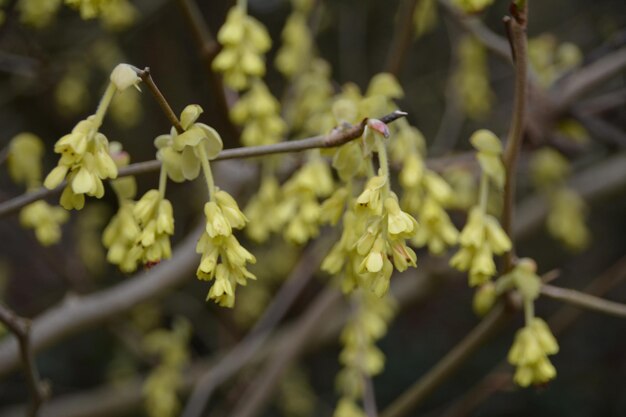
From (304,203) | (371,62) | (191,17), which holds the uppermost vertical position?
(371,62)

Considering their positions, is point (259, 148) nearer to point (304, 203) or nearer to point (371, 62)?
point (304, 203)

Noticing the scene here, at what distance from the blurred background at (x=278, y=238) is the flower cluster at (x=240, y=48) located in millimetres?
1164

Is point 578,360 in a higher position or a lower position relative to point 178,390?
higher

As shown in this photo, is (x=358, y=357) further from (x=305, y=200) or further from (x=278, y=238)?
(x=278, y=238)

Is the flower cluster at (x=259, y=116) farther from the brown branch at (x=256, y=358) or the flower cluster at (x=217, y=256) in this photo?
the brown branch at (x=256, y=358)

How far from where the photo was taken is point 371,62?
3912 millimetres

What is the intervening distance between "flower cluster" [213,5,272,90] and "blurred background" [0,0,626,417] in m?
1.16

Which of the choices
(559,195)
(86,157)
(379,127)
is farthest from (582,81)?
(86,157)

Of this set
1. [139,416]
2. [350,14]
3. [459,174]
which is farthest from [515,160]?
[139,416]

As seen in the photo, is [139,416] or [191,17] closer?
[191,17]

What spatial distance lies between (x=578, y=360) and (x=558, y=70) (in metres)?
2.48

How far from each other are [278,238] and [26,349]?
6.70 ft

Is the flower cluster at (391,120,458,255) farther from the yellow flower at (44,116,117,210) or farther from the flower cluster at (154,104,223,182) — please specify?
the yellow flower at (44,116,117,210)

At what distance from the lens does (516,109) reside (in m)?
1.09
